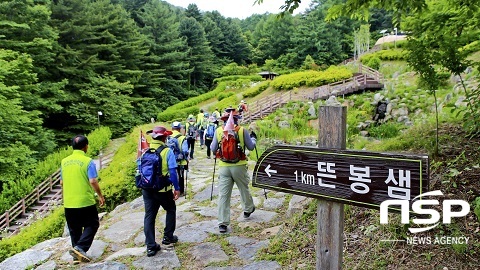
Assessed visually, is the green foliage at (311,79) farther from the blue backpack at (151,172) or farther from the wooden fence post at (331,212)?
the wooden fence post at (331,212)

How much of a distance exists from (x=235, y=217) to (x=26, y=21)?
1815 centimetres

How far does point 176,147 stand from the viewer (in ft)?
19.9

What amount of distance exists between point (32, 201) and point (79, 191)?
11.2 meters

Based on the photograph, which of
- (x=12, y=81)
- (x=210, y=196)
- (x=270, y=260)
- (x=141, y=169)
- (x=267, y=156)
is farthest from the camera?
(x=12, y=81)

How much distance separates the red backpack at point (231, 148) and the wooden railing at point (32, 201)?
10.2 meters

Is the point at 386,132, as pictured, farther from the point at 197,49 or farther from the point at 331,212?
the point at 197,49

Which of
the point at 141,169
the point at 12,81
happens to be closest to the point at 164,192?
the point at 141,169

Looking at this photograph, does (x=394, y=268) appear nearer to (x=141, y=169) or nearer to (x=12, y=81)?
(x=141, y=169)

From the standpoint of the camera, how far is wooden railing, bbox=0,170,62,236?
11742 mm

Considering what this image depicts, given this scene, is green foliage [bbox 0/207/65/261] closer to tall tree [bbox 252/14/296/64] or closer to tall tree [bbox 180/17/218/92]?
tall tree [bbox 180/17/218/92]

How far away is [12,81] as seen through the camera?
49.8ft

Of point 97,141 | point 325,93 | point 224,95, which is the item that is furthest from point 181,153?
point 224,95

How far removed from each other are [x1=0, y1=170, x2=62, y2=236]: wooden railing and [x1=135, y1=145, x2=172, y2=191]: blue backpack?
992 centimetres

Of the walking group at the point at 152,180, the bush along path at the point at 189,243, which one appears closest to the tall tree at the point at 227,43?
the bush along path at the point at 189,243
